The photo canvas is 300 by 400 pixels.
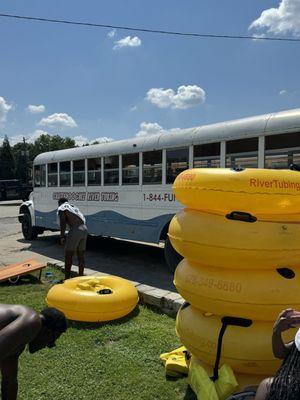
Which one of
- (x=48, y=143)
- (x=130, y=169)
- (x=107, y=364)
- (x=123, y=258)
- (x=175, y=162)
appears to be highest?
(x=48, y=143)

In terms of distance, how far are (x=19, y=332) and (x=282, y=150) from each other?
5281 mm

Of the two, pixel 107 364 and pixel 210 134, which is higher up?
pixel 210 134

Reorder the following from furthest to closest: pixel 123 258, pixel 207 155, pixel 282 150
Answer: pixel 123 258
pixel 207 155
pixel 282 150

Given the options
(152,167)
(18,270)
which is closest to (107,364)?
(18,270)

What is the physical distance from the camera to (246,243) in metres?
3.45

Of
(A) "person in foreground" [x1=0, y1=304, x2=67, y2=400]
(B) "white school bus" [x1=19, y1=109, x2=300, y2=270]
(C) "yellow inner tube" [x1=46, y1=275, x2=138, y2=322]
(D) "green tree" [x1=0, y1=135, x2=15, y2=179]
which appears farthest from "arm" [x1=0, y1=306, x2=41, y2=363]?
(D) "green tree" [x1=0, y1=135, x2=15, y2=179]

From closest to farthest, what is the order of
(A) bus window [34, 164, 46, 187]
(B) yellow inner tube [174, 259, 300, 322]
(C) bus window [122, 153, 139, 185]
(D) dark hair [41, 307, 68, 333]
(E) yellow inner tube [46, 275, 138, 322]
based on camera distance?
(D) dark hair [41, 307, 68, 333], (B) yellow inner tube [174, 259, 300, 322], (E) yellow inner tube [46, 275, 138, 322], (C) bus window [122, 153, 139, 185], (A) bus window [34, 164, 46, 187]

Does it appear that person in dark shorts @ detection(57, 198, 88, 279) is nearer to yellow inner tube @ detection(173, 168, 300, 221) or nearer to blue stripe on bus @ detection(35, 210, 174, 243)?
blue stripe on bus @ detection(35, 210, 174, 243)

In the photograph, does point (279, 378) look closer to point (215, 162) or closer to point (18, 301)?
point (18, 301)

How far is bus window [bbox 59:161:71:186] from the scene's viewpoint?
39.8 feet

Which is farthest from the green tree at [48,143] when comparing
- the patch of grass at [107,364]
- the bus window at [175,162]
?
the patch of grass at [107,364]

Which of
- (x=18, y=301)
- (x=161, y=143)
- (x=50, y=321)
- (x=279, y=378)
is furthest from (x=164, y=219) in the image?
(x=279, y=378)

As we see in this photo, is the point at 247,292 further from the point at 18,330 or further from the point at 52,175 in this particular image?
the point at 52,175

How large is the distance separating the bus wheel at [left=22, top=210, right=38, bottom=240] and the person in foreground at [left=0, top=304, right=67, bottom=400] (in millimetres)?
11612
